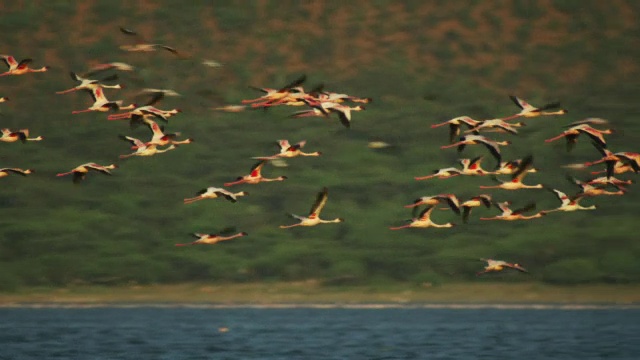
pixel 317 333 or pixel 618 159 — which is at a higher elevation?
pixel 618 159

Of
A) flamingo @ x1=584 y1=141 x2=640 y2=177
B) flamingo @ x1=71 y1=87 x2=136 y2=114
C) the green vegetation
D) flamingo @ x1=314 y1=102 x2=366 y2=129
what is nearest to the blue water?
the green vegetation

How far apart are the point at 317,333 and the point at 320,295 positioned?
8252mm

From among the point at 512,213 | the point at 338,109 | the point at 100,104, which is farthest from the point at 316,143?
the point at 338,109

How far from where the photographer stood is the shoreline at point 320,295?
65812 millimetres

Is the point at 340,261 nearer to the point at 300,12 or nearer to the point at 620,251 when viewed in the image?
the point at 620,251

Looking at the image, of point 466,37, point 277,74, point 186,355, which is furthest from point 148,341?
→ point 466,37

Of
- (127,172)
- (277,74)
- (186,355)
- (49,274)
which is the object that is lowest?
(186,355)

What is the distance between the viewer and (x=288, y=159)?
260 feet

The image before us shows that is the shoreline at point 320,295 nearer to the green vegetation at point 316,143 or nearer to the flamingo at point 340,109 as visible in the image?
the green vegetation at point 316,143

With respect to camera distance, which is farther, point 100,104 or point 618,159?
point 100,104

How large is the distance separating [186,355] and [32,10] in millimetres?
53561

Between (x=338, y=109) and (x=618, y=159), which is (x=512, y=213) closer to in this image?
(x=618, y=159)

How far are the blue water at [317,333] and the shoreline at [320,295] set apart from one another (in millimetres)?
418

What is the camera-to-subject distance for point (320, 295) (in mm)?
67062
